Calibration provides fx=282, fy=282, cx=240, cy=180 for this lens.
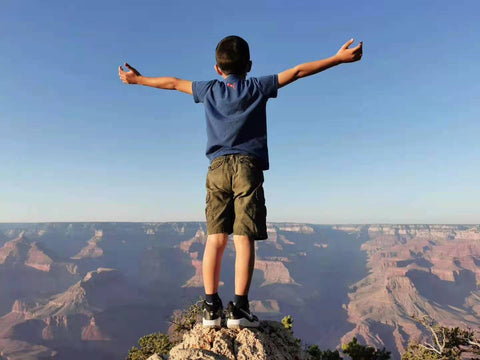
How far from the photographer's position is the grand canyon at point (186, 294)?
291ft

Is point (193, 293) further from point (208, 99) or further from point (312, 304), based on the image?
point (208, 99)

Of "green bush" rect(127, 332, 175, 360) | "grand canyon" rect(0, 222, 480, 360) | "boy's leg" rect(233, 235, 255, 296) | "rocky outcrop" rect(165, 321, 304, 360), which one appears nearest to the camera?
"rocky outcrop" rect(165, 321, 304, 360)

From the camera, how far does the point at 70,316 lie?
9312cm

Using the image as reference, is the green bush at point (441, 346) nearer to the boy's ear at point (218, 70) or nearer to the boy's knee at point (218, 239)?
the boy's knee at point (218, 239)

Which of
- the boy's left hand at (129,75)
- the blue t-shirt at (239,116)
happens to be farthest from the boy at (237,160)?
the boy's left hand at (129,75)

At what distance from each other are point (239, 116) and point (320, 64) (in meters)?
0.95

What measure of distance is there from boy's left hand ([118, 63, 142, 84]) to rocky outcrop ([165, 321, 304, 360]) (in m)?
2.83

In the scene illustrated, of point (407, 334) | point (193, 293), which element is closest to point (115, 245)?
point (193, 293)

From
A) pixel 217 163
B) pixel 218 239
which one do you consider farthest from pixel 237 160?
pixel 218 239

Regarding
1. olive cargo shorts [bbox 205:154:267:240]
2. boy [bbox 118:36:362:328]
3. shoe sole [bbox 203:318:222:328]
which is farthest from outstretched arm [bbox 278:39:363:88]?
shoe sole [bbox 203:318:222:328]

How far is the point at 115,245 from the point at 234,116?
213 m

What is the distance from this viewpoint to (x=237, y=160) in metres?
2.77

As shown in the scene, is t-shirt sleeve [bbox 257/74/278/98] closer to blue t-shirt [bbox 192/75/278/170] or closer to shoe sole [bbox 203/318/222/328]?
blue t-shirt [bbox 192/75/278/170]

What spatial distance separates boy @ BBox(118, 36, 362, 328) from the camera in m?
2.65
